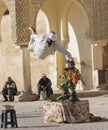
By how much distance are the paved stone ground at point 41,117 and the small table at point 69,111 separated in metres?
0.24

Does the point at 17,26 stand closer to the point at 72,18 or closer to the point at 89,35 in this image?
the point at 89,35

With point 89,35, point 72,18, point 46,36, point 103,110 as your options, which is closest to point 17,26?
point 89,35

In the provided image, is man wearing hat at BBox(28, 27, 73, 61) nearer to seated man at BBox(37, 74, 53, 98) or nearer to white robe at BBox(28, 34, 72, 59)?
white robe at BBox(28, 34, 72, 59)

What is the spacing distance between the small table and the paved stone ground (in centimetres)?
24

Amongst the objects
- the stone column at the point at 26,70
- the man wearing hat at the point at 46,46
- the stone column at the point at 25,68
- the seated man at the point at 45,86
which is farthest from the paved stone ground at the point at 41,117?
the man wearing hat at the point at 46,46

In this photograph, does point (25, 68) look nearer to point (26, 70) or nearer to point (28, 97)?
point (26, 70)

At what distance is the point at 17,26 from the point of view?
63.5ft

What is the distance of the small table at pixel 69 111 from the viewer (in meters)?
11.7

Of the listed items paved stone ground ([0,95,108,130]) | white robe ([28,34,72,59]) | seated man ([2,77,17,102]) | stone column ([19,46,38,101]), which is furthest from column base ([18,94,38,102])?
white robe ([28,34,72,59])

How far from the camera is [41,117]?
13375 millimetres

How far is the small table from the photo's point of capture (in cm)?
1166

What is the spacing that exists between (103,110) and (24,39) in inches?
225

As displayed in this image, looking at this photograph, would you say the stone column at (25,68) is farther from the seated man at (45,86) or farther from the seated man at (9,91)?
the seated man at (9,91)

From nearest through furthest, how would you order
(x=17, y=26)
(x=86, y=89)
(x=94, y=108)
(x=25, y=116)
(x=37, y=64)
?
(x=25, y=116)
(x=94, y=108)
(x=17, y=26)
(x=86, y=89)
(x=37, y=64)
